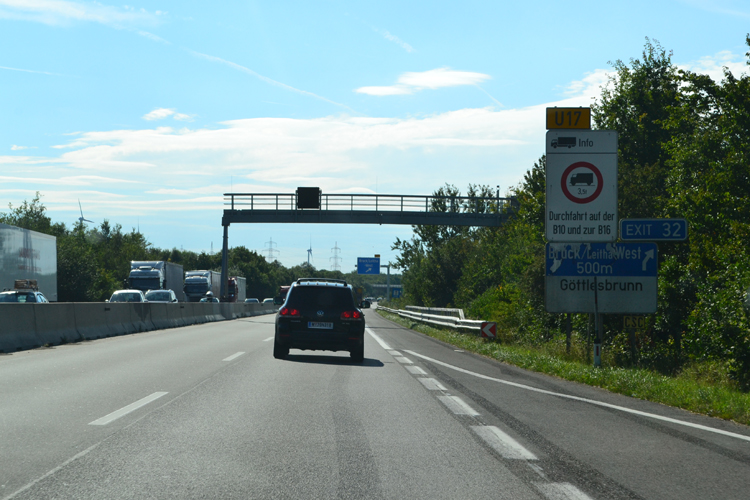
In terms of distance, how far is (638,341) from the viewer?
2056 cm

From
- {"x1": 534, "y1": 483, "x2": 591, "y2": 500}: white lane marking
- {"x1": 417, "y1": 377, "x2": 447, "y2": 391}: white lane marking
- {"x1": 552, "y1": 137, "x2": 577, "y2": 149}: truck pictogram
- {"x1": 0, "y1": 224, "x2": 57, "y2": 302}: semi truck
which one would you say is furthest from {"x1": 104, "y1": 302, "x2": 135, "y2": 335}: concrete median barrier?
{"x1": 534, "y1": 483, "x2": 591, "y2": 500}: white lane marking

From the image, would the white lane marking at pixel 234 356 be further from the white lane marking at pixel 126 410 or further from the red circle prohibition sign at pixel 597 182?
the red circle prohibition sign at pixel 597 182

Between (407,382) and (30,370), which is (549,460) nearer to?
(407,382)

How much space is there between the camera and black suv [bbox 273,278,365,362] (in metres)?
15.2

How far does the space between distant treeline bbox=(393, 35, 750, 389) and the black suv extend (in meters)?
5.79

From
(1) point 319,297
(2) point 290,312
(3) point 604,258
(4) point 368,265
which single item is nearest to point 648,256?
(3) point 604,258

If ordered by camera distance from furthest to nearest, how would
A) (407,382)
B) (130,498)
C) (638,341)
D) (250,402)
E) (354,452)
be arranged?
(638,341) < (407,382) < (250,402) < (354,452) < (130,498)

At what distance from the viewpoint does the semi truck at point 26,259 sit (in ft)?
86.3

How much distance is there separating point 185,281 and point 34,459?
51375 millimetres

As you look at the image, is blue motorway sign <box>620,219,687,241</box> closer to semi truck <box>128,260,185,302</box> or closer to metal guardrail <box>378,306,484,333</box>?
metal guardrail <box>378,306,484,333</box>

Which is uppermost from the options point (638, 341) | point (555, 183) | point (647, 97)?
point (647, 97)

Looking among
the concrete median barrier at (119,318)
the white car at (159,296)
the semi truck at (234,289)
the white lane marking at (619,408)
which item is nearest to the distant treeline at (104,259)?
the semi truck at (234,289)

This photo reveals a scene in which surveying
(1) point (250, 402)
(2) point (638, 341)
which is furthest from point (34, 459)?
(2) point (638, 341)

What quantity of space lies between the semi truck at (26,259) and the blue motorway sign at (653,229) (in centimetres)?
2089
